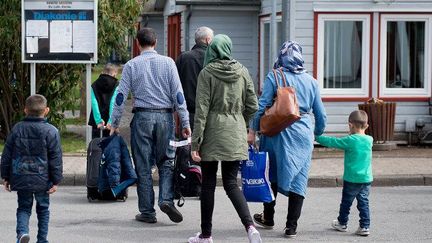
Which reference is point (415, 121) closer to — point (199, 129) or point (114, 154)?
point (114, 154)

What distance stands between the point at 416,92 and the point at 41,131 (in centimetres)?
1050

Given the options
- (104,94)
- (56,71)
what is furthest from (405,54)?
(104,94)

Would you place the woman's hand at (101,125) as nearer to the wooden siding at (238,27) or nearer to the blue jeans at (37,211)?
the blue jeans at (37,211)

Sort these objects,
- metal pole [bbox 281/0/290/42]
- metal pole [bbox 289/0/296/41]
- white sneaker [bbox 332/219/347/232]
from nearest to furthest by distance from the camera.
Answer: white sneaker [bbox 332/219/347/232], metal pole [bbox 281/0/290/42], metal pole [bbox 289/0/296/41]

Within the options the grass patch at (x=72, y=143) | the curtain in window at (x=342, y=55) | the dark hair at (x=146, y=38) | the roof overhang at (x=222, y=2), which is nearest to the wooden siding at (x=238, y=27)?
the roof overhang at (x=222, y=2)

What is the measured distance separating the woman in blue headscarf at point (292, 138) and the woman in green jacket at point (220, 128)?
386mm

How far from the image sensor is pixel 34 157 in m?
8.45

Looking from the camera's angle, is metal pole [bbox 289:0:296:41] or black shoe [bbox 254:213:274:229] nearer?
black shoe [bbox 254:213:274:229]

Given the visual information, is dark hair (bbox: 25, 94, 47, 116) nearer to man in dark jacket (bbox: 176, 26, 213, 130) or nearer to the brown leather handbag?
the brown leather handbag

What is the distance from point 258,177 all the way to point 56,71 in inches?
386

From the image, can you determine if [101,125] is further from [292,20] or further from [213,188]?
[292,20]

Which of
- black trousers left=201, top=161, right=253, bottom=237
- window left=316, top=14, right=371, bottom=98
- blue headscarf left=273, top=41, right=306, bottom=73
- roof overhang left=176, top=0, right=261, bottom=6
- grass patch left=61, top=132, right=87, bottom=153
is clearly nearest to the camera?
black trousers left=201, top=161, right=253, bottom=237

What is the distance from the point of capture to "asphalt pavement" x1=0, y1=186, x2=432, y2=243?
9.71 metres

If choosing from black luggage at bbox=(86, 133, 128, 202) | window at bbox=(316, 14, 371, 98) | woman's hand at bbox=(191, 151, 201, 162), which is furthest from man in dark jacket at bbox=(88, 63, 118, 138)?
window at bbox=(316, 14, 371, 98)
